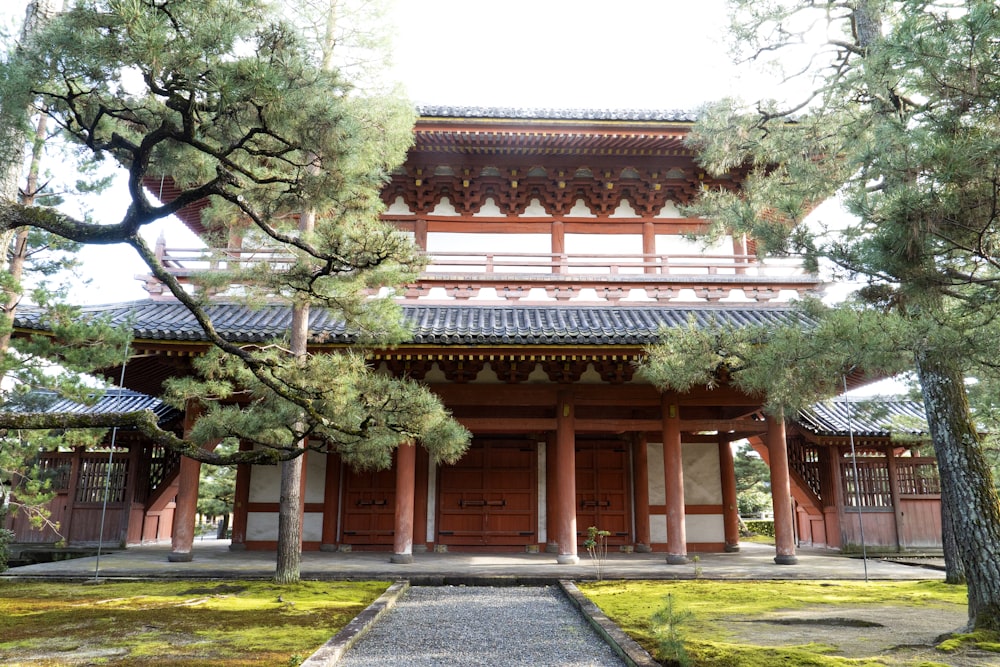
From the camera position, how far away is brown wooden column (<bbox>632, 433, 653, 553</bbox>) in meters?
11.3

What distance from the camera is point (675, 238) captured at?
11445 mm

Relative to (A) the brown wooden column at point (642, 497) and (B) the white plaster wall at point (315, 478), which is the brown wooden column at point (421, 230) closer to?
(B) the white plaster wall at point (315, 478)

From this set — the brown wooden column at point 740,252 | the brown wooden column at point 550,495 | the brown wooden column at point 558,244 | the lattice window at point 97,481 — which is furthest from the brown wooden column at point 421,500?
the brown wooden column at point 740,252

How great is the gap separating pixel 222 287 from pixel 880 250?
5756 mm

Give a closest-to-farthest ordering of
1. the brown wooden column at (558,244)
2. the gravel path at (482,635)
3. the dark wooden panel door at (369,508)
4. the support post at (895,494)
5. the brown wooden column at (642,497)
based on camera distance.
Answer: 1. the gravel path at (482,635)
2. the brown wooden column at (558,244)
3. the dark wooden panel door at (369,508)
4. the brown wooden column at (642,497)
5. the support post at (895,494)

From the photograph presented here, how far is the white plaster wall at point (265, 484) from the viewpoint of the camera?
11.2 meters

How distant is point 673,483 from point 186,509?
7.42m

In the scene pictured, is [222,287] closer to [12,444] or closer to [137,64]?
[137,64]

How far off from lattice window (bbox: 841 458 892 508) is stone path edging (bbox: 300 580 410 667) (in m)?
9.93

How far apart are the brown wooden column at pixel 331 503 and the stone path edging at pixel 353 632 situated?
4.09 m

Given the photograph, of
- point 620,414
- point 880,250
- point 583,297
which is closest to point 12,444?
point 583,297

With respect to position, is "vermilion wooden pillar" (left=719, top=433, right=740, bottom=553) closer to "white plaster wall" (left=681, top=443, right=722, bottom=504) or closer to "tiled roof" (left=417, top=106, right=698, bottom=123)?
"white plaster wall" (left=681, top=443, right=722, bottom=504)

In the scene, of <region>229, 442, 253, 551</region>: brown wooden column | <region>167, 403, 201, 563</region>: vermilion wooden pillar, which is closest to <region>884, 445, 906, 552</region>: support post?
<region>229, 442, 253, 551</region>: brown wooden column

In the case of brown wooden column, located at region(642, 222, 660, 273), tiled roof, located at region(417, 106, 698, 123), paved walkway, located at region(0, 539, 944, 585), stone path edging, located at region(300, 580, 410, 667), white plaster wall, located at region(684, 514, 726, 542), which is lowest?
paved walkway, located at region(0, 539, 944, 585)
